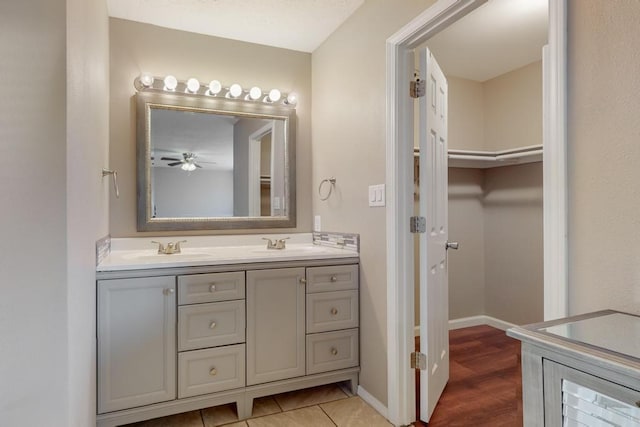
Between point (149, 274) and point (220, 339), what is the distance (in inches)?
19.3

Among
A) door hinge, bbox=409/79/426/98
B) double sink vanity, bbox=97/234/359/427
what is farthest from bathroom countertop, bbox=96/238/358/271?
door hinge, bbox=409/79/426/98

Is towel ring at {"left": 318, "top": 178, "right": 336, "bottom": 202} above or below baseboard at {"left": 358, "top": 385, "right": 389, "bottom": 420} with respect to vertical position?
above

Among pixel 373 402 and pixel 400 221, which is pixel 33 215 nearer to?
pixel 400 221

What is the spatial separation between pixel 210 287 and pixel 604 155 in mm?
1697

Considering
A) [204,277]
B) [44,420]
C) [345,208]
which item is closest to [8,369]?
[44,420]

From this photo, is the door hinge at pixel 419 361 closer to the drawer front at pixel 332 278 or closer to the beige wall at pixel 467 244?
the drawer front at pixel 332 278

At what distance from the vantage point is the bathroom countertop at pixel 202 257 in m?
A: 1.79

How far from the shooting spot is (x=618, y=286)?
3.17ft

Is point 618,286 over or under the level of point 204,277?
over

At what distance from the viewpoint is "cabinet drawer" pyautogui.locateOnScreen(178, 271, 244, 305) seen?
1855 millimetres

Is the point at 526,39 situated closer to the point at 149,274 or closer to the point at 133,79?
the point at 133,79

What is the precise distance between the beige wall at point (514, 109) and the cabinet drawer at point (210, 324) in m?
2.69

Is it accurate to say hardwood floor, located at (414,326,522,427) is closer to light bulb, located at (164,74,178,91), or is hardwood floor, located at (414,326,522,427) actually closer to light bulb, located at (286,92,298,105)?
light bulb, located at (286,92,298,105)

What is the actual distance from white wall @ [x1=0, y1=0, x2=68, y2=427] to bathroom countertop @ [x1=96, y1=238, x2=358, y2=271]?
26.4 inches
